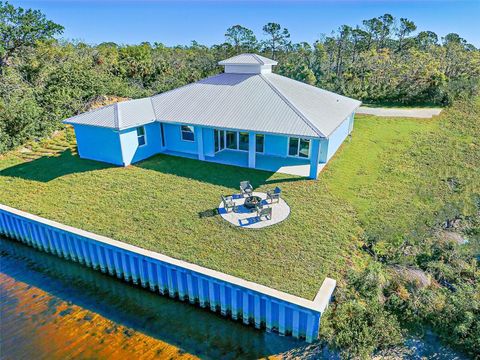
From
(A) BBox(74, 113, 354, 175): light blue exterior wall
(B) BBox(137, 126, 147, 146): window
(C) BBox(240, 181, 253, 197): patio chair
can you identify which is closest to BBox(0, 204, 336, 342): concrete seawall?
(C) BBox(240, 181, 253, 197): patio chair

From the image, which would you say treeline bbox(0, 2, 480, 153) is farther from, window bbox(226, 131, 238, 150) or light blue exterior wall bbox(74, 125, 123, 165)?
window bbox(226, 131, 238, 150)

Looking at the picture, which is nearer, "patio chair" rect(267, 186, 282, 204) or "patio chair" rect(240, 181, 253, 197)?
"patio chair" rect(267, 186, 282, 204)

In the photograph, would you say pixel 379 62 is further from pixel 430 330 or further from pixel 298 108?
pixel 430 330

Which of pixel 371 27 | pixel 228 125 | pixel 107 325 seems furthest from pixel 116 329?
pixel 371 27

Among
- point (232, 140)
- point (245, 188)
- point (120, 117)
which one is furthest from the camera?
point (232, 140)

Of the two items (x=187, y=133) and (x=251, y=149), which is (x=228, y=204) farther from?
(x=187, y=133)

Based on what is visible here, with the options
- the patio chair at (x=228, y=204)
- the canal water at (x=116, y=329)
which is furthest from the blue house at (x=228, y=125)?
the canal water at (x=116, y=329)

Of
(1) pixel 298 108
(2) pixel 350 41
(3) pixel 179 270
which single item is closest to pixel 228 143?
(1) pixel 298 108
